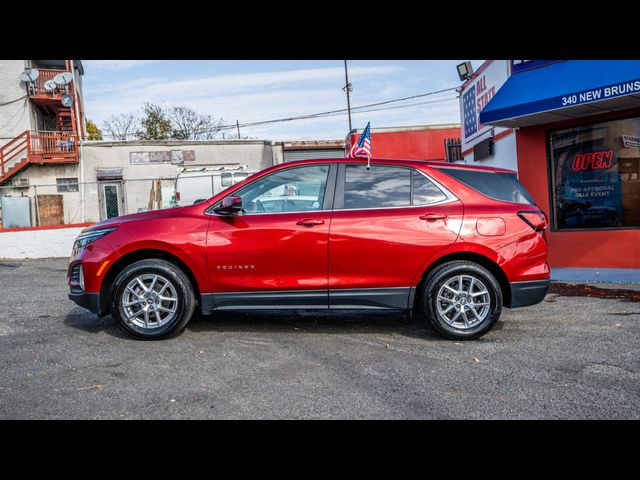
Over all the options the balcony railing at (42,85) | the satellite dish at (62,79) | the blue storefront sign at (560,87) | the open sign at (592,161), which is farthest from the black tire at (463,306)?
the balcony railing at (42,85)

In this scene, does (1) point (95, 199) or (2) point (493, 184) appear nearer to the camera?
(2) point (493, 184)

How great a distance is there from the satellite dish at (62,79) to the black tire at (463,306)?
27719mm

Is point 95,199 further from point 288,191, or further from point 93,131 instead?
point 93,131

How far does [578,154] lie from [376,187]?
6.66m

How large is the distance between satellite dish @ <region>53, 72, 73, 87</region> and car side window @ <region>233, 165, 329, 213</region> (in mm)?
26293

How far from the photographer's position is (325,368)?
14.8 feet

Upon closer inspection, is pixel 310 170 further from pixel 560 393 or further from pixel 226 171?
pixel 226 171

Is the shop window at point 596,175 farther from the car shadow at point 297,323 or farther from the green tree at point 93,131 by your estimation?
the green tree at point 93,131

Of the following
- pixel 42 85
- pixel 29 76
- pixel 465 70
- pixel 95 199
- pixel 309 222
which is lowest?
pixel 309 222

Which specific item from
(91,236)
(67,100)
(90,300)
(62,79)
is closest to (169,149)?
(67,100)

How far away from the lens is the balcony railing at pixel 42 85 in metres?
28.1
